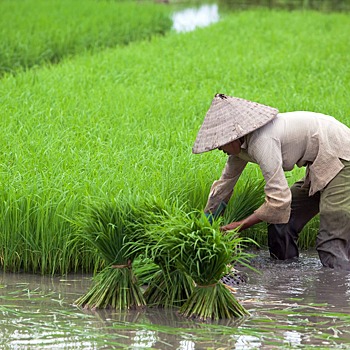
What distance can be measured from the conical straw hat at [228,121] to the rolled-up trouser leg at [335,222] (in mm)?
633

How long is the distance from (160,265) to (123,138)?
9.07ft

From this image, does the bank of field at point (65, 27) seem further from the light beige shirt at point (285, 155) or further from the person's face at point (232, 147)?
the person's face at point (232, 147)

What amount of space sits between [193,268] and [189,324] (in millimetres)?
247

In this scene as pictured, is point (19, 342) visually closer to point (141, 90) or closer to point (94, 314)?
point (94, 314)

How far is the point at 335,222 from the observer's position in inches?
193

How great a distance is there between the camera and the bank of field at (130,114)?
4.89 metres

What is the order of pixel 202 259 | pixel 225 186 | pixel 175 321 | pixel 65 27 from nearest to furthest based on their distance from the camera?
1. pixel 202 259
2. pixel 175 321
3. pixel 225 186
4. pixel 65 27

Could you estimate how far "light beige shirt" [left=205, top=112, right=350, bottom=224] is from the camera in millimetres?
4453

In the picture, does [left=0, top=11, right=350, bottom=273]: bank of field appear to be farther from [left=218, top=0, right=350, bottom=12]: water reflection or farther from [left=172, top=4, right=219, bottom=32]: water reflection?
→ [left=218, top=0, right=350, bottom=12]: water reflection

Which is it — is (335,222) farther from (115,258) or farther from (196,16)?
(196,16)

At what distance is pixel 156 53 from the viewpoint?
1115cm

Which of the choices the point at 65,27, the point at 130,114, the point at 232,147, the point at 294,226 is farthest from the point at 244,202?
the point at 65,27

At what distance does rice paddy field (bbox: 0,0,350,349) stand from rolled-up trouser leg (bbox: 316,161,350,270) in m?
0.12

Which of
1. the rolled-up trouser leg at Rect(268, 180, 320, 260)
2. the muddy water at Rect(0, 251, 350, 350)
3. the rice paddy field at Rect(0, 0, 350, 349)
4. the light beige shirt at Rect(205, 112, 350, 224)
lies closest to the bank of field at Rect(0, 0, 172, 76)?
the rice paddy field at Rect(0, 0, 350, 349)
